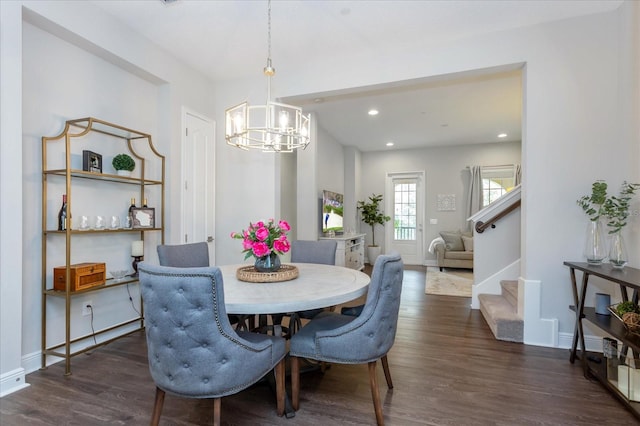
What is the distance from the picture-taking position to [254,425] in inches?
69.4

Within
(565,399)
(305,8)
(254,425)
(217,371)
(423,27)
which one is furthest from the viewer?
(423,27)

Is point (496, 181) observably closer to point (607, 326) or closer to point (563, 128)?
point (563, 128)

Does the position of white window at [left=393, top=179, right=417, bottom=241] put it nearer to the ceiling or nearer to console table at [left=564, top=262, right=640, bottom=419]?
the ceiling

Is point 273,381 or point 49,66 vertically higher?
point 49,66

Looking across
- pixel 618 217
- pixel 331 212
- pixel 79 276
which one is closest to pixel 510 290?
pixel 618 217

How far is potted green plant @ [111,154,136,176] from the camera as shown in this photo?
2.91 metres

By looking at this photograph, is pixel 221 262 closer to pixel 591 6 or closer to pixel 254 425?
pixel 254 425

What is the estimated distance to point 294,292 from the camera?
1817mm

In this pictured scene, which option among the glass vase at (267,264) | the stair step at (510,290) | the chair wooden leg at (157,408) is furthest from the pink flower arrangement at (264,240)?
the stair step at (510,290)

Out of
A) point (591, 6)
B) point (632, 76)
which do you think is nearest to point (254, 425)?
point (632, 76)

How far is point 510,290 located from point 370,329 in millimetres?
2595

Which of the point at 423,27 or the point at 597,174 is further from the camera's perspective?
the point at 423,27

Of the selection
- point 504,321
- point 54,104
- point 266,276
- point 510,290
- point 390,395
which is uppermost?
point 54,104

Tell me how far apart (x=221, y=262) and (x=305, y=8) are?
3.01 meters
